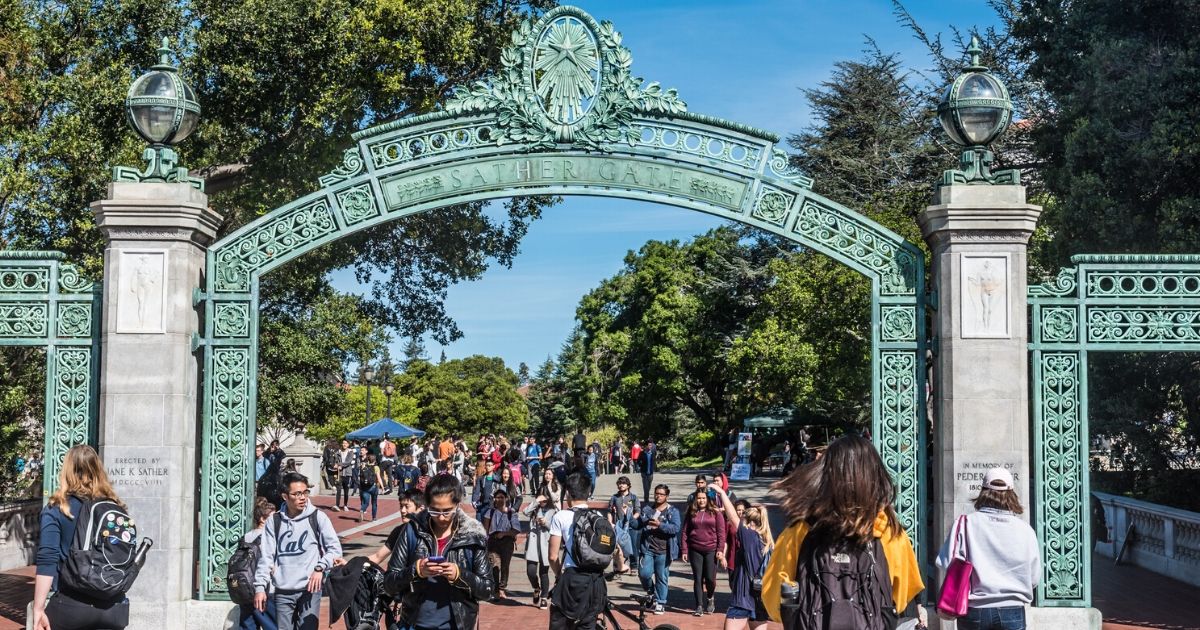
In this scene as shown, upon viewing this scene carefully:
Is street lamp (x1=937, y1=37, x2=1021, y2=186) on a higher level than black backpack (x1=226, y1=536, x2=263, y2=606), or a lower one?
higher

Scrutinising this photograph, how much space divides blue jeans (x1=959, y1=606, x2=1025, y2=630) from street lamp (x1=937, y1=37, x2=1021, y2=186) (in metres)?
4.90

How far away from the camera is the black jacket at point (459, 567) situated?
6.69 meters

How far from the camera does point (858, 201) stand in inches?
1417

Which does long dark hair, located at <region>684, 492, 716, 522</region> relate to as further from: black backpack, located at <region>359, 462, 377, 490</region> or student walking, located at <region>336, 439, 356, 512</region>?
student walking, located at <region>336, 439, 356, 512</region>

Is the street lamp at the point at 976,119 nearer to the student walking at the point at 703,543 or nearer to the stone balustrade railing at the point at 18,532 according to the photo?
the student walking at the point at 703,543

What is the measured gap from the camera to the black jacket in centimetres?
669

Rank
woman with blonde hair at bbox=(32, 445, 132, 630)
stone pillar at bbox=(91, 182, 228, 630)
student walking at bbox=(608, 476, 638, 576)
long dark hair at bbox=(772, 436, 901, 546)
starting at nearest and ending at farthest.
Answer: long dark hair at bbox=(772, 436, 901, 546) < woman with blonde hair at bbox=(32, 445, 132, 630) < stone pillar at bbox=(91, 182, 228, 630) < student walking at bbox=(608, 476, 638, 576)

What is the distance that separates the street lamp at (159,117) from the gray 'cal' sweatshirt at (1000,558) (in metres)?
7.40

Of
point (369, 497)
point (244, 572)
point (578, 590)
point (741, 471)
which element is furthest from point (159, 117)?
point (741, 471)

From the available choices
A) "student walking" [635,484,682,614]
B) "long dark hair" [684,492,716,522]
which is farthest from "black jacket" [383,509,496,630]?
"long dark hair" [684,492,716,522]

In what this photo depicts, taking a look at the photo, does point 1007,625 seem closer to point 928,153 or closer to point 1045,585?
point 1045,585

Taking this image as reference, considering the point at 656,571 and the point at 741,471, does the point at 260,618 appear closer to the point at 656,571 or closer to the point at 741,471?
the point at 656,571

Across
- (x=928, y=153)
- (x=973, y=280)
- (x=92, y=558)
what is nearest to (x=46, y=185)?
(x=92, y=558)

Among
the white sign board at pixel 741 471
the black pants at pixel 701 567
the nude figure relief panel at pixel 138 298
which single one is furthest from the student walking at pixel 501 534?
the white sign board at pixel 741 471
